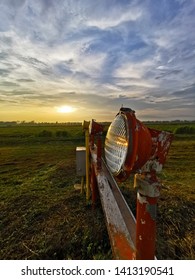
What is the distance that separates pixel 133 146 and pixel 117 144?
0.55 feet

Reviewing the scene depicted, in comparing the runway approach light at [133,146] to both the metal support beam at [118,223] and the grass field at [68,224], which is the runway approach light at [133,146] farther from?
the grass field at [68,224]

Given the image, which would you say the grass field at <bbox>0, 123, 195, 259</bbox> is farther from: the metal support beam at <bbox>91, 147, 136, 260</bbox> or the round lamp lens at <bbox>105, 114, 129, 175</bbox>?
the round lamp lens at <bbox>105, 114, 129, 175</bbox>

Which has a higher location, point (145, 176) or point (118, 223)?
point (145, 176)

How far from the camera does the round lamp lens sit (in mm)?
1217

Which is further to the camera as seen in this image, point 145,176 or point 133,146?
point 145,176

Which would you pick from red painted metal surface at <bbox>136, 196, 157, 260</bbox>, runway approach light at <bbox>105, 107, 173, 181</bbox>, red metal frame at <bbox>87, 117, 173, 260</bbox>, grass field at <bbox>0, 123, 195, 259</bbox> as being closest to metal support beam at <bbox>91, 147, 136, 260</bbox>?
red metal frame at <bbox>87, 117, 173, 260</bbox>

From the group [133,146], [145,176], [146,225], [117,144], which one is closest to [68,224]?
[146,225]

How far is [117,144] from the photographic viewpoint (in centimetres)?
132

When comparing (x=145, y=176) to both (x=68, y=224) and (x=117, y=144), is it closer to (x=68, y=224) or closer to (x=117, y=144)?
(x=117, y=144)

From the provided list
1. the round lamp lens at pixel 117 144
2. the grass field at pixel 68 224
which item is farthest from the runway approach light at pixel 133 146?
the grass field at pixel 68 224

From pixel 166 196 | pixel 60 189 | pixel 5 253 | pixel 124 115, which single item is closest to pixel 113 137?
pixel 124 115

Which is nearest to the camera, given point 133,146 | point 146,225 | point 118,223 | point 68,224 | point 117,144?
point 133,146
